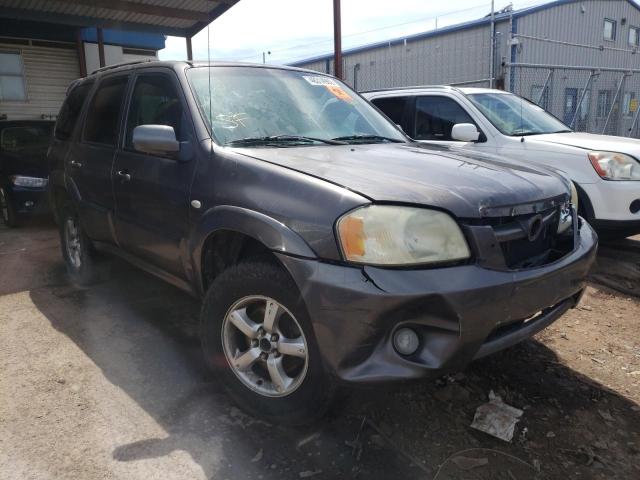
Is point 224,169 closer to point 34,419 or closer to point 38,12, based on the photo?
point 34,419

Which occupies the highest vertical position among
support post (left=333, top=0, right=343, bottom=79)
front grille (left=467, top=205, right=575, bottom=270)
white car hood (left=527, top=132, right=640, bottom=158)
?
support post (left=333, top=0, right=343, bottom=79)

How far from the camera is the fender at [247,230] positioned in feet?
7.07

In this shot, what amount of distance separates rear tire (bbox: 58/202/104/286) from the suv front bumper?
2.93 meters

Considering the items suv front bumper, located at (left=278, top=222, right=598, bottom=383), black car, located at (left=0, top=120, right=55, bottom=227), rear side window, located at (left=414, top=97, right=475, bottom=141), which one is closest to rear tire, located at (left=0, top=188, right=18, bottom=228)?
black car, located at (left=0, top=120, right=55, bottom=227)

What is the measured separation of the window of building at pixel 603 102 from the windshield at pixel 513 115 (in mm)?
11204

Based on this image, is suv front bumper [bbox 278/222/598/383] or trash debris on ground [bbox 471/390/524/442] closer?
suv front bumper [bbox 278/222/598/383]

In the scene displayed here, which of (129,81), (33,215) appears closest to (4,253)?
(33,215)

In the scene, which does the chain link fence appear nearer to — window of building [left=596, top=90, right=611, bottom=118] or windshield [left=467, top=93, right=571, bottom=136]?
window of building [left=596, top=90, right=611, bottom=118]

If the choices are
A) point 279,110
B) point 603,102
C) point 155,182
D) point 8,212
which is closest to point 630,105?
point 603,102

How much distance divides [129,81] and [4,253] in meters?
→ 3.49

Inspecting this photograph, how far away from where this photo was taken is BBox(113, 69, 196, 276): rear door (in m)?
2.90

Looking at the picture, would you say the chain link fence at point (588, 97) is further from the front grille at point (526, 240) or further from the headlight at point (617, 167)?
the front grille at point (526, 240)

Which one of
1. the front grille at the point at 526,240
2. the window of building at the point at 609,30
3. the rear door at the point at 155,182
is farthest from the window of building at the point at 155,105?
the window of building at the point at 609,30

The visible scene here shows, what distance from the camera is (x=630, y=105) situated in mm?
15766
